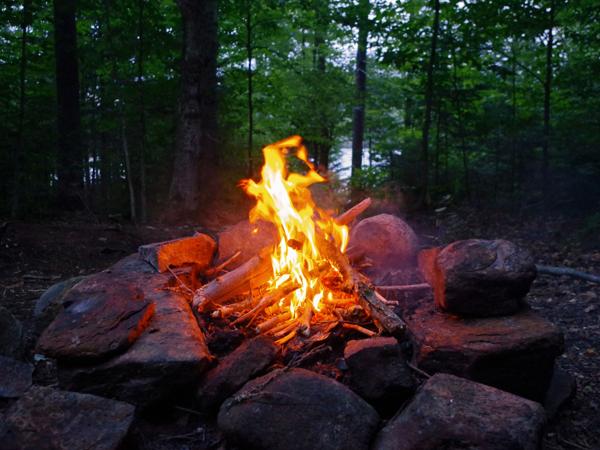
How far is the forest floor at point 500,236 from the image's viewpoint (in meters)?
3.04

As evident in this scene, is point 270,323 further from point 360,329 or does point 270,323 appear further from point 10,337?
point 10,337

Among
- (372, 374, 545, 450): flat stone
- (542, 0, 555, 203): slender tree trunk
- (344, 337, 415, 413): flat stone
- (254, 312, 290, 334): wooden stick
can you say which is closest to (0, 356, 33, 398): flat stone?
(254, 312, 290, 334): wooden stick

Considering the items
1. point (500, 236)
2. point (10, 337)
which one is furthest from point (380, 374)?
point (500, 236)

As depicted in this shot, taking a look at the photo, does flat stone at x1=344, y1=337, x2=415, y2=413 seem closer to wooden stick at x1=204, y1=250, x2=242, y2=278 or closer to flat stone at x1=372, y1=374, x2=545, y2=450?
flat stone at x1=372, y1=374, x2=545, y2=450

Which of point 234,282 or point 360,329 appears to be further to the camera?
point 234,282

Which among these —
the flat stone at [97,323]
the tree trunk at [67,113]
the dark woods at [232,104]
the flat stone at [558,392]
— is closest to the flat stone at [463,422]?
the flat stone at [558,392]

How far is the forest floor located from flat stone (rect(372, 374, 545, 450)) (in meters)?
0.55

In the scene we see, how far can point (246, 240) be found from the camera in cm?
428

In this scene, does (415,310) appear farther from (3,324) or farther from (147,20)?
(147,20)

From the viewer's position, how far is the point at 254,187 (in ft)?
13.7

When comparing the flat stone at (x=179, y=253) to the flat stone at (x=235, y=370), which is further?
the flat stone at (x=179, y=253)

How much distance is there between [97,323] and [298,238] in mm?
1662

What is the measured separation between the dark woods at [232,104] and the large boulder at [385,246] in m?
4.64

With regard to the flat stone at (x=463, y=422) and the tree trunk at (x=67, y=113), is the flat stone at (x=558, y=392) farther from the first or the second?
the tree trunk at (x=67, y=113)
